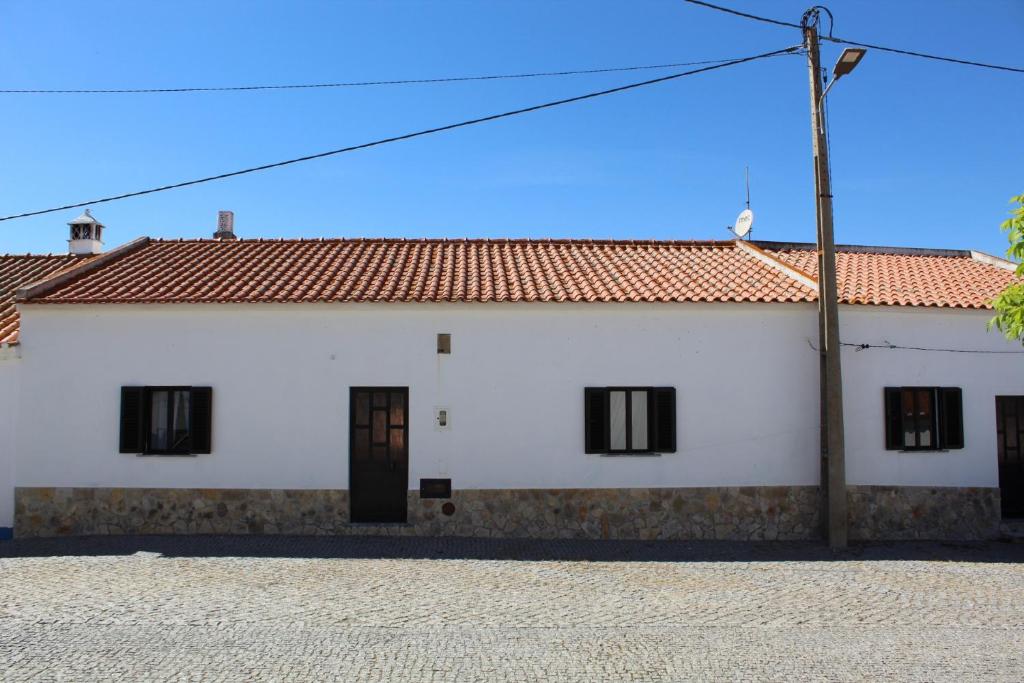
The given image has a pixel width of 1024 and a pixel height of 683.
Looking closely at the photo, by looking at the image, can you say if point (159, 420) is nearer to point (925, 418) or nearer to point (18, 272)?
point (18, 272)

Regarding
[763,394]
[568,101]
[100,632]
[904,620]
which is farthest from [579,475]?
[100,632]

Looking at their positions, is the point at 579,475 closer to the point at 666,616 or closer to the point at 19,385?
the point at 666,616

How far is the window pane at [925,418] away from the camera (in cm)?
1096

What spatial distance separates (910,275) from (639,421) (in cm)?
600

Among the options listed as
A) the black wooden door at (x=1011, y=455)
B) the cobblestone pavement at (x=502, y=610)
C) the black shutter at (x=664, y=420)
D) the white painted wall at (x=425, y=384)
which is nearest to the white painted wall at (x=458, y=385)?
the white painted wall at (x=425, y=384)

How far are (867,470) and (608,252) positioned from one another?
18.5 ft

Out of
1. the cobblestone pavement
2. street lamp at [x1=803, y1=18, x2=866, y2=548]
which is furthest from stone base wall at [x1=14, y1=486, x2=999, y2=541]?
street lamp at [x1=803, y1=18, x2=866, y2=548]

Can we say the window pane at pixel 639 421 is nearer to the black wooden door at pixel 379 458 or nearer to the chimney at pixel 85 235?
the black wooden door at pixel 379 458

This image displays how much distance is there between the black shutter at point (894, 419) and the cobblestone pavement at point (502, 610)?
1.44 metres

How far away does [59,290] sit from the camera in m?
11.0

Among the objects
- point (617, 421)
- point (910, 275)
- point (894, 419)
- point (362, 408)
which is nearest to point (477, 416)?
point (362, 408)

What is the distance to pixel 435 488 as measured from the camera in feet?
34.8

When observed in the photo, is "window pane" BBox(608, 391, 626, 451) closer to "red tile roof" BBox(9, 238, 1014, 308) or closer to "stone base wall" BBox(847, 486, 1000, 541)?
"red tile roof" BBox(9, 238, 1014, 308)

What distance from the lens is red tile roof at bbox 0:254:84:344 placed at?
1202 cm
